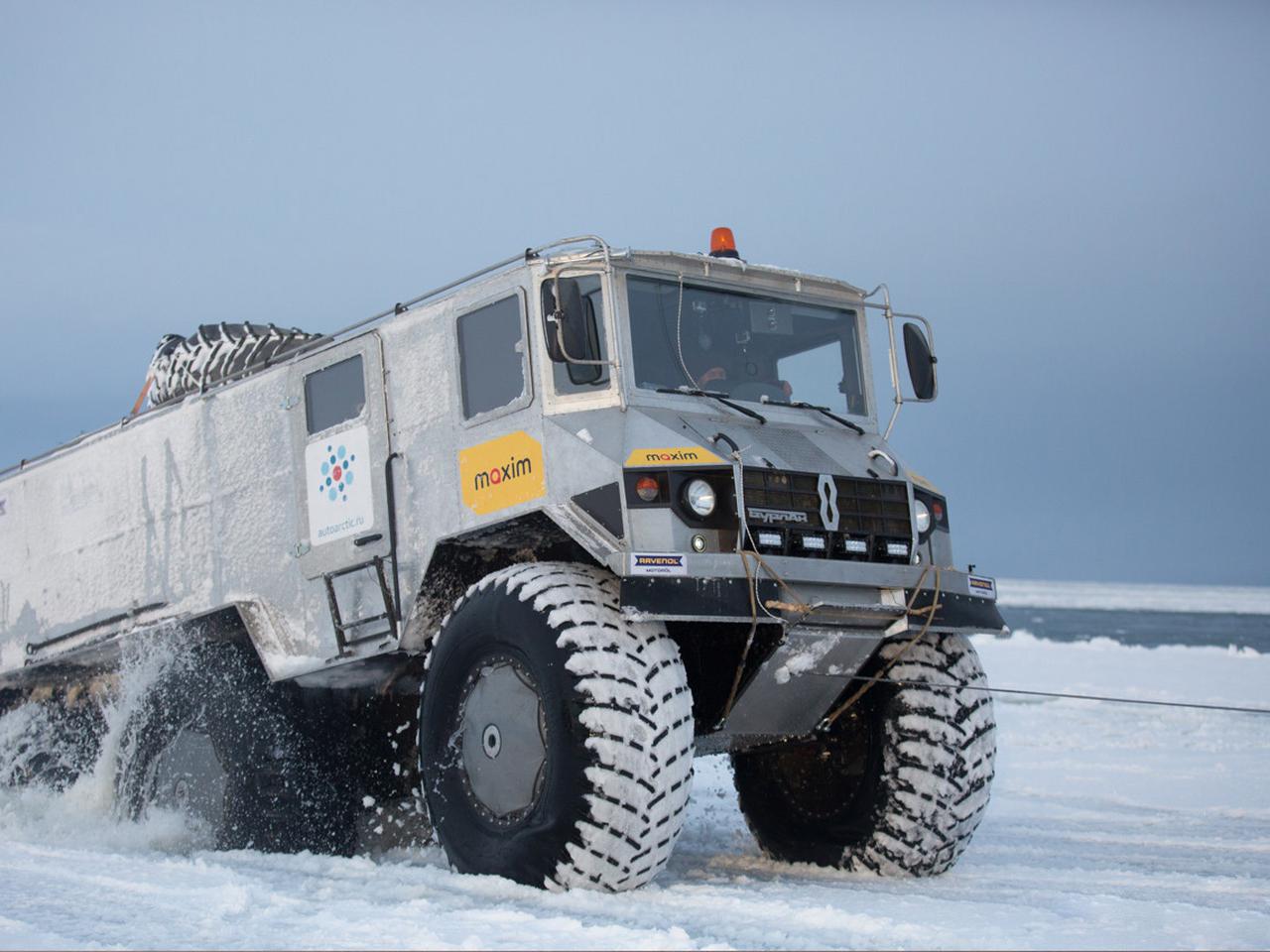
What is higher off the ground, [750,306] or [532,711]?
[750,306]

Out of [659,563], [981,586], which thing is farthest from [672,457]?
[981,586]

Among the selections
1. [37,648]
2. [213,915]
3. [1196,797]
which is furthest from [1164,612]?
[213,915]

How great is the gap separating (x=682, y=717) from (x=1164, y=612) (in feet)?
181

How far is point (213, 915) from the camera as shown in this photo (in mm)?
6051

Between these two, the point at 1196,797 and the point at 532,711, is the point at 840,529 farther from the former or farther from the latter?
the point at 1196,797

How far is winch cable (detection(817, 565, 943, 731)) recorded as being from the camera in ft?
24.8

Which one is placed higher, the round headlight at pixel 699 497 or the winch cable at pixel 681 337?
the winch cable at pixel 681 337

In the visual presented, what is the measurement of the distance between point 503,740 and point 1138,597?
62.7 m

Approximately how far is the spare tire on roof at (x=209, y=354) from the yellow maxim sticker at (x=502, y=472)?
2698mm

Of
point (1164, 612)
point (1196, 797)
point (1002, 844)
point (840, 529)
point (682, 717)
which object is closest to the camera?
point (682, 717)

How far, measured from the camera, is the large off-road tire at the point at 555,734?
6.48 meters

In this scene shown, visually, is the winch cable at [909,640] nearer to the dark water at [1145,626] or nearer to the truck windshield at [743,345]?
the truck windshield at [743,345]

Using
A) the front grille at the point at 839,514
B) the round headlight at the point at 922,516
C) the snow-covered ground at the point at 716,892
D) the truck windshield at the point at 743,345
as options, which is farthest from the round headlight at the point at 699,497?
the snow-covered ground at the point at 716,892

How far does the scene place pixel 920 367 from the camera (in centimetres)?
869
